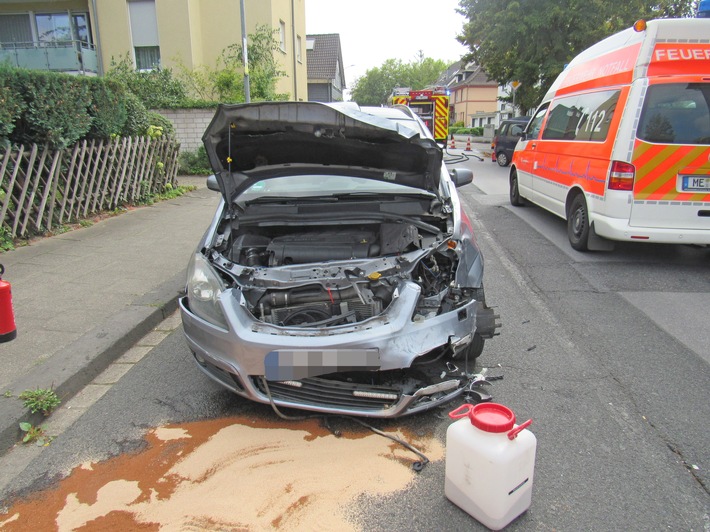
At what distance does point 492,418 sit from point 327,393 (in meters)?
1.02

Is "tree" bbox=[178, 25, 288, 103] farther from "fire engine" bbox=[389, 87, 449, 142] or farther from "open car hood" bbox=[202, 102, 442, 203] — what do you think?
"open car hood" bbox=[202, 102, 442, 203]

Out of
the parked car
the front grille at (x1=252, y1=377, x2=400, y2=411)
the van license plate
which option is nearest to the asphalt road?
the front grille at (x1=252, y1=377, x2=400, y2=411)

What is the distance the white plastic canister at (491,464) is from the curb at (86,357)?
2659 mm

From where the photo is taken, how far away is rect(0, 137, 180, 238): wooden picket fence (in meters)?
6.88

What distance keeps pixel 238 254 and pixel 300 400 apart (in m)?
1.33

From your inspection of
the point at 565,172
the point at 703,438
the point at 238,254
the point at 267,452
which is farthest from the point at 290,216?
the point at 565,172

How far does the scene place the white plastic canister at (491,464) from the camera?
2199 millimetres

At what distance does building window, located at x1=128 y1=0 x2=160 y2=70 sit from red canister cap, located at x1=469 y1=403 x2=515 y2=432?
756 inches

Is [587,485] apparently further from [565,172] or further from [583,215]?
[565,172]

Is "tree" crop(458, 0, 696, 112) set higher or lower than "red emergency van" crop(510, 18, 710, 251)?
higher

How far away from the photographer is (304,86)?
2827cm

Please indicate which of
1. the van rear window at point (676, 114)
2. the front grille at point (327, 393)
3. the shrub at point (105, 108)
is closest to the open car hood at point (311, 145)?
the front grille at point (327, 393)

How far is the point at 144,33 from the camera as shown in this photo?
18.6 meters

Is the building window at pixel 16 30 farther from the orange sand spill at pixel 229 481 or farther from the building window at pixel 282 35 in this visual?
the orange sand spill at pixel 229 481
